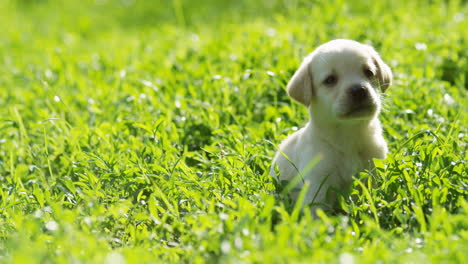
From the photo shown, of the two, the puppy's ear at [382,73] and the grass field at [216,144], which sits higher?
the puppy's ear at [382,73]

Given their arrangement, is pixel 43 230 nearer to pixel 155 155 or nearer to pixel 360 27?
pixel 155 155

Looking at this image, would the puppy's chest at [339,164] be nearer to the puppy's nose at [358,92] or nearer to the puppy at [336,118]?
the puppy at [336,118]

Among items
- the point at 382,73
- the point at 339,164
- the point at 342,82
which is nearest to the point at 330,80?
the point at 342,82

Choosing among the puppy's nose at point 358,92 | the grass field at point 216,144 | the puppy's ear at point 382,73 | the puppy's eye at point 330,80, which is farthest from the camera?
the puppy's ear at point 382,73

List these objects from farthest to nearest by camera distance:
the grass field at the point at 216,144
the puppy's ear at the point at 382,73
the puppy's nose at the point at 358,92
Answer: the puppy's ear at the point at 382,73
the puppy's nose at the point at 358,92
the grass field at the point at 216,144

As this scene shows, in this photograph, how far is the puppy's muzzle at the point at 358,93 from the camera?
11.7 feet

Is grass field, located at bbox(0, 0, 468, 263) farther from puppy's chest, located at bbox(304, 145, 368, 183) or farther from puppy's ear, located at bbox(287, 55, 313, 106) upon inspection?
puppy's ear, located at bbox(287, 55, 313, 106)

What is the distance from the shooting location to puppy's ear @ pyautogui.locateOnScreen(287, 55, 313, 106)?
3807 millimetres

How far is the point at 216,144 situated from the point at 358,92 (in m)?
1.44

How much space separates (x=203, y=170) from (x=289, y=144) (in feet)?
2.12

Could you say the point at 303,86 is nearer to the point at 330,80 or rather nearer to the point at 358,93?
the point at 330,80

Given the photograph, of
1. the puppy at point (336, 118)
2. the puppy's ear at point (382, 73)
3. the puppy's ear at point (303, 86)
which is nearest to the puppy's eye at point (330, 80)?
the puppy at point (336, 118)

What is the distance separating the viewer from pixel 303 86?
12.6ft

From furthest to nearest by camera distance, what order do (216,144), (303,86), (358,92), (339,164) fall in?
(216,144)
(303,86)
(339,164)
(358,92)
